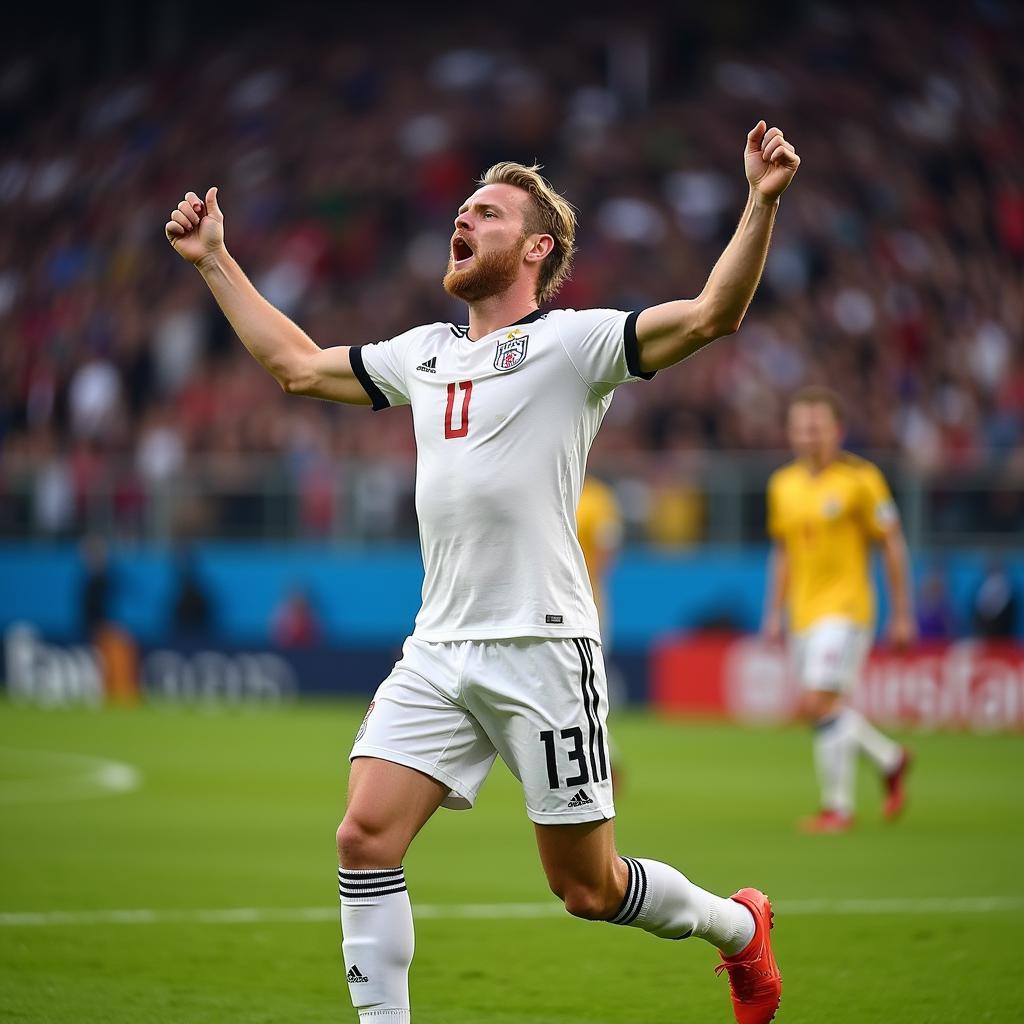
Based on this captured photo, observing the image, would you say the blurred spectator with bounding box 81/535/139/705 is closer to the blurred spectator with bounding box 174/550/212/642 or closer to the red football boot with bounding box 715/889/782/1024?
the blurred spectator with bounding box 174/550/212/642

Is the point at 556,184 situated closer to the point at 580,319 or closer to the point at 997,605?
the point at 997,605

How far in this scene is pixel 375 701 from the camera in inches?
222

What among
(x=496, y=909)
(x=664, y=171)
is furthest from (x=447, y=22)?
(x=496, y=909)

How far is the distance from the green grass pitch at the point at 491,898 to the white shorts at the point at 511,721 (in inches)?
52.2

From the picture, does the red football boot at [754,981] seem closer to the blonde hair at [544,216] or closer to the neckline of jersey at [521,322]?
the neckline of jersey at [521,322]

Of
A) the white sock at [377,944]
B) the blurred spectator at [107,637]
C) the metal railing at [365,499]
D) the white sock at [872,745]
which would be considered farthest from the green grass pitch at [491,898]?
the blurred spectator at [107,637]

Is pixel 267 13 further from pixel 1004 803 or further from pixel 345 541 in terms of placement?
pixel 1004 803

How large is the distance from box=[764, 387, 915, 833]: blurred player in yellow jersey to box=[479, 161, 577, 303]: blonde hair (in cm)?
643

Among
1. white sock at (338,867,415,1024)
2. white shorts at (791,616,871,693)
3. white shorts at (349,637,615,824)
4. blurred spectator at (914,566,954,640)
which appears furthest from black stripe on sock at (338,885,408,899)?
blurred spectator at (914,566,954,640)

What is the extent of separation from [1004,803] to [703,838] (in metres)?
3.17

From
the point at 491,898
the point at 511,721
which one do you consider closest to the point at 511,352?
the point at 511,721

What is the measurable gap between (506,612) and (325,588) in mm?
20885

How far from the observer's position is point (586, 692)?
5.59 m

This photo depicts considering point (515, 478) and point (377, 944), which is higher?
point (515, 478)
